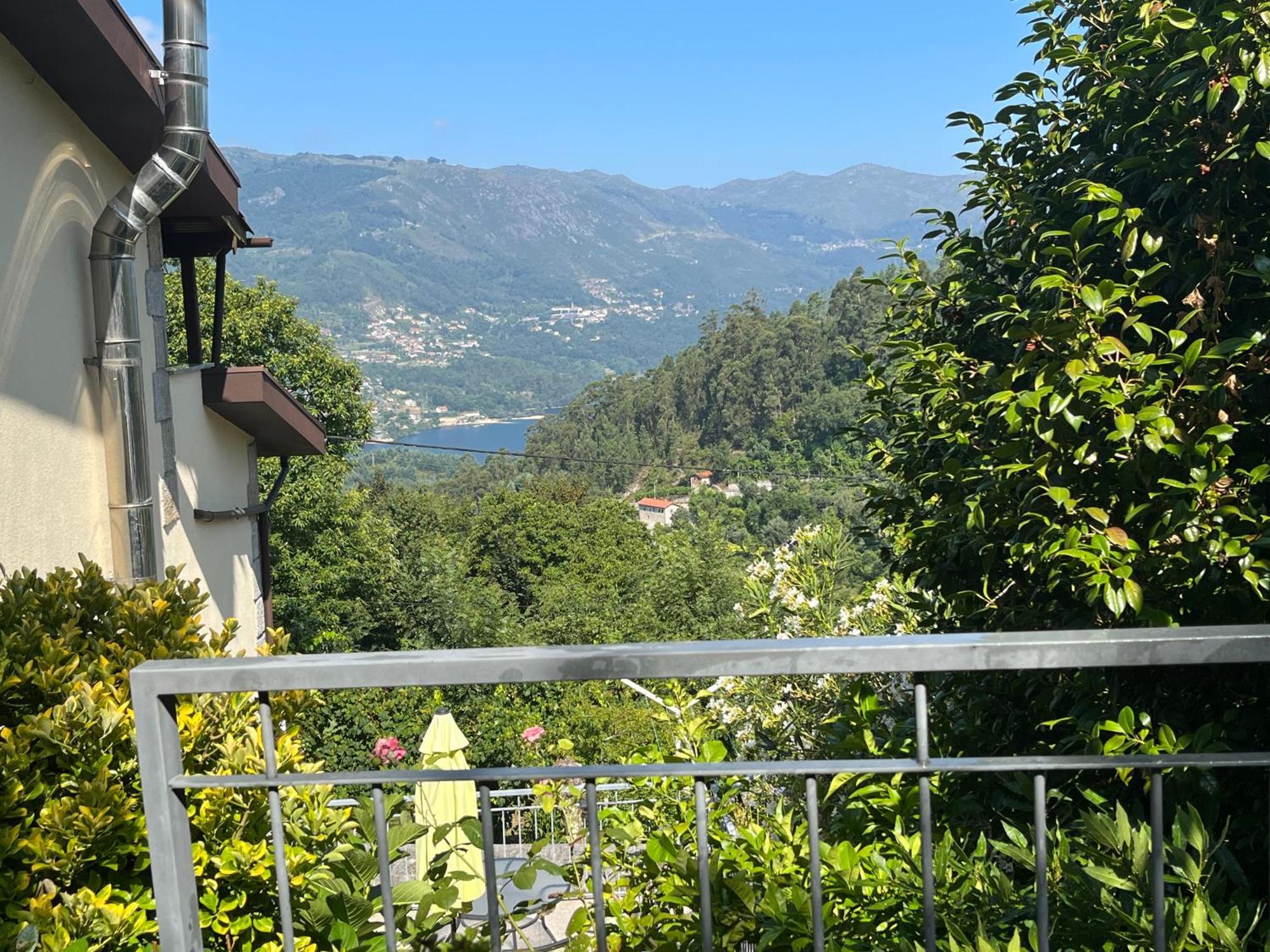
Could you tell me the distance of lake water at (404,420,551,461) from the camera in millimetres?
142875

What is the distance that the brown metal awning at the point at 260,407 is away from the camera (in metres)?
7.03

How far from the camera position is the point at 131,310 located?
5371 millimetres

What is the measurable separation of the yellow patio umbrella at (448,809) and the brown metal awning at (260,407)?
3359 millimetres

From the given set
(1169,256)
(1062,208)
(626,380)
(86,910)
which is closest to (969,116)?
(1062,208)

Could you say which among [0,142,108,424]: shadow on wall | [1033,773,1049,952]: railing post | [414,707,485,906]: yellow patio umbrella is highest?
[0,142,108,424]: shadow on wall

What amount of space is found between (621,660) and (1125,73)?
7.65ft

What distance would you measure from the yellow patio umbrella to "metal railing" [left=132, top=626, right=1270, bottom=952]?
19cm

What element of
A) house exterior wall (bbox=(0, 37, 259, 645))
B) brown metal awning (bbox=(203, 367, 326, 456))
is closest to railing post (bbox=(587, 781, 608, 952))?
house exterior wall (bbox=(0, 37, 259, 645))

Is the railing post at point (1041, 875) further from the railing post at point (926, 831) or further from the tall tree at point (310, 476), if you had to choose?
the tall tree at point (310, 476)

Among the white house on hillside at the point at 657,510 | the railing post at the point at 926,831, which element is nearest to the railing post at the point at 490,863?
the railing post at the point at 926,831

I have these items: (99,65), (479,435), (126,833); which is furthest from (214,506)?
(479,435)

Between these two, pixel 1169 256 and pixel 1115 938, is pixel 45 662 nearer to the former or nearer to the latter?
pixel 1115 938

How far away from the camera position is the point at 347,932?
5.44 feet

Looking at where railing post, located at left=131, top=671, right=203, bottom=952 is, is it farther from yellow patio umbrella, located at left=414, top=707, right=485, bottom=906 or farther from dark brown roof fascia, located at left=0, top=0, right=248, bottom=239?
dark brown roof fascia, located at left=0, top=0, right=248, bottom=239
